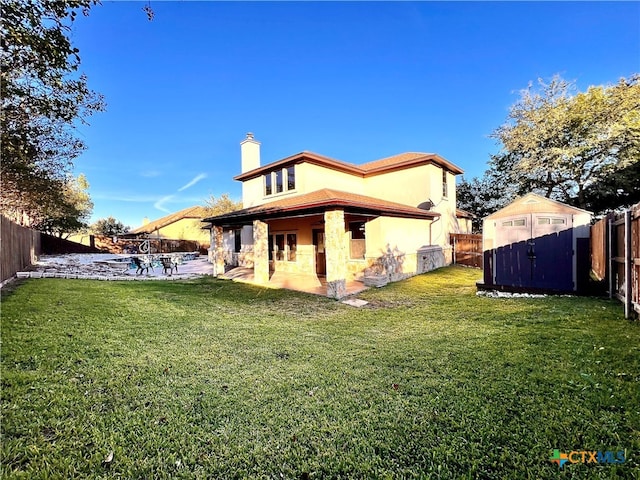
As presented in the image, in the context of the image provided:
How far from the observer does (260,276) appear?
1373 cm

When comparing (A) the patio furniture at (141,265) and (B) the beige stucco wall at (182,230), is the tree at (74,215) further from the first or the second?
(A) the patio furniture at (141,265)

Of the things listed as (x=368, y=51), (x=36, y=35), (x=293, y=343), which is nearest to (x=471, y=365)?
(x=293, y=343)

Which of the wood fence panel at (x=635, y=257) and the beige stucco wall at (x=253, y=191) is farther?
the beige stucco wall at (x=253, y=191)

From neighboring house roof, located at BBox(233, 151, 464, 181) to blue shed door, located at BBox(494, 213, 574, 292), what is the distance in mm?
7061

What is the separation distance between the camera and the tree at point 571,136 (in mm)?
17938

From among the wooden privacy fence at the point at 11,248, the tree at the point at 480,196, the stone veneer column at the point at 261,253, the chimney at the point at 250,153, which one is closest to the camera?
the wooden privacy fence at the point at 11,248

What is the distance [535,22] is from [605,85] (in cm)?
1282

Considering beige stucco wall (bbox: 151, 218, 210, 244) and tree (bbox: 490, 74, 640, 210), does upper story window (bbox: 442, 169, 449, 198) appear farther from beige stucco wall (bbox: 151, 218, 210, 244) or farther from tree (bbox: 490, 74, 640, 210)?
beige stucco wall (bbox: 151, 218, 210, 244)

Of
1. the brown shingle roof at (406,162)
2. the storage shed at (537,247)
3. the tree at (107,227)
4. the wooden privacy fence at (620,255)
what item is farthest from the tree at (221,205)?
the wooden privacy fence at (620,255)

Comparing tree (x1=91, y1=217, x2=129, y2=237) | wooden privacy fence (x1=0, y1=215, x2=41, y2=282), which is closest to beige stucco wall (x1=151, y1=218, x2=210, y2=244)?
tree (x1=91, y1=217, x2=129, y2=237)

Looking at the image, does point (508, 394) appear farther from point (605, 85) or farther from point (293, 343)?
point (605, 85)

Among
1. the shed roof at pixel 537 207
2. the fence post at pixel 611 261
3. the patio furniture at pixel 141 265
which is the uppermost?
the shed roof at pixel 537 207

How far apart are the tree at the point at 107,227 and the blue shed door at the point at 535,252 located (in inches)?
2246

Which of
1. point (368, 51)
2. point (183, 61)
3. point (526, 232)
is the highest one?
point (368, 51)
